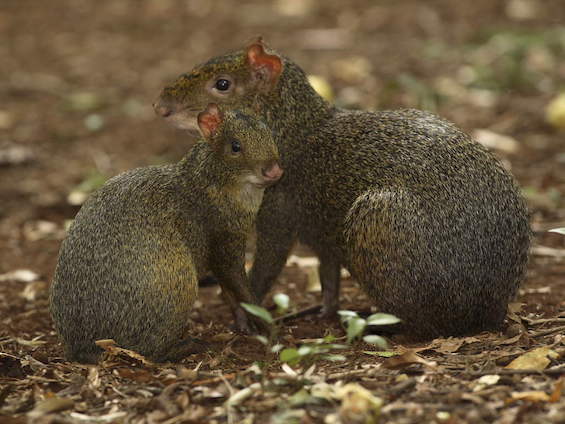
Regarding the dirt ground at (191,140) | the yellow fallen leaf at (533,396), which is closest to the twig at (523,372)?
the dirt ground at (191,140)

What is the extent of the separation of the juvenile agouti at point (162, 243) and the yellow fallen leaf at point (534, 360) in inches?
69.0

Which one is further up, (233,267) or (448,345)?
(233,267)

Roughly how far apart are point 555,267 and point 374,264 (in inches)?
86.6

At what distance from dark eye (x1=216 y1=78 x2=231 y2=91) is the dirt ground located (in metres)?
1.67

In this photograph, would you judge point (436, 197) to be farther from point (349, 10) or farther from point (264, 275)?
point (349, 10)

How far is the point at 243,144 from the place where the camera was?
538 cm

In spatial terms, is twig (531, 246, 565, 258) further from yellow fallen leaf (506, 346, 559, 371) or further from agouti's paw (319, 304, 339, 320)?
yellow fallen leaf (506, 346, 559, 371)

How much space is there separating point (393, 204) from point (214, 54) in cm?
805

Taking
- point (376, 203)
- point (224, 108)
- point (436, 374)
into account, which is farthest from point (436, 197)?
point (224, 108)

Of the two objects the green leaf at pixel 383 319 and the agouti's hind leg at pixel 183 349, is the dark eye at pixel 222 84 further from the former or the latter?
the green leaf at pixel 383 319

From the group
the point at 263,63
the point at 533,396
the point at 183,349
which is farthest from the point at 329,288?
the point at 533,396

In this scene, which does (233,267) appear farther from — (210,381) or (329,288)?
(210,381)

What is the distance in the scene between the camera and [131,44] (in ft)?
46.4

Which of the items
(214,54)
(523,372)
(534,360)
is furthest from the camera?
(214,54)
